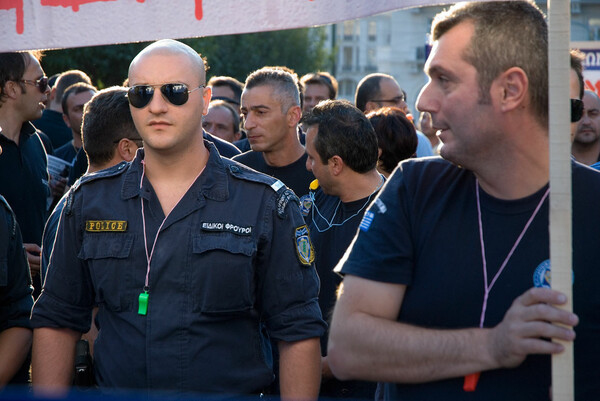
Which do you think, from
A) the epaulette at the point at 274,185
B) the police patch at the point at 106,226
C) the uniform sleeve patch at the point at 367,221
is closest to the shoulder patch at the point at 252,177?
the epaulette at the point at 274,185

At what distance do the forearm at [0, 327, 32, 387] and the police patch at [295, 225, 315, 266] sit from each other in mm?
1264

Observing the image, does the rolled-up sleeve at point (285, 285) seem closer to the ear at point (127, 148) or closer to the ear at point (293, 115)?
the ear at point (127, 148)

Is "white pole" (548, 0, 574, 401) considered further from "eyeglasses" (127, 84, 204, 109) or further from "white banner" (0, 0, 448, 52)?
"eyeglasses" (127, 84, 204, 109)

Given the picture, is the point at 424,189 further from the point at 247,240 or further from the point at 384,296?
the point at 247,240

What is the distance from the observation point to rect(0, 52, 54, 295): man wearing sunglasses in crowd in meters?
5.41

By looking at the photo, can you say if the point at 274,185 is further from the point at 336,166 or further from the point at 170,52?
the point at 336,166

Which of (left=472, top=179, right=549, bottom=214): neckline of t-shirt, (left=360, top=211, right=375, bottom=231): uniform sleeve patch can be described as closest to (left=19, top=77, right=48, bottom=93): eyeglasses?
(left=360, top=211, right=375, bottom=231): uniform sleeve patch

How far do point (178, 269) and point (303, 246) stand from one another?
510 mm

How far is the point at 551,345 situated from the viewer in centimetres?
208

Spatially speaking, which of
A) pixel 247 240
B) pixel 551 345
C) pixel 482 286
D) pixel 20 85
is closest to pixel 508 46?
pixel 482 286

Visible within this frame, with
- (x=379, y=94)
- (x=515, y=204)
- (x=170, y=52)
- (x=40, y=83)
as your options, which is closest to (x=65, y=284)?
(x=170, y=52)

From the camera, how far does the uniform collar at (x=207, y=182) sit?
10.7 feet

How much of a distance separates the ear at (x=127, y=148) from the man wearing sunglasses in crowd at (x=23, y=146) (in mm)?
1261

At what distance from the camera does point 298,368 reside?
10.8ft
